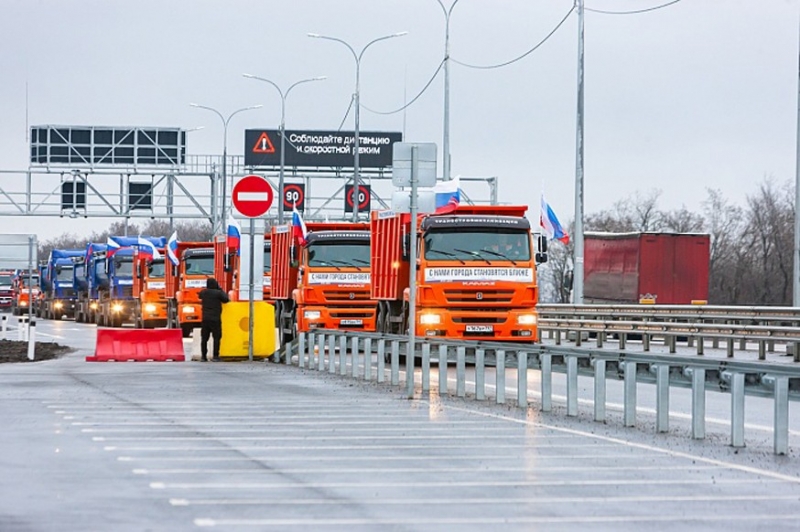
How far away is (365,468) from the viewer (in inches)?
483

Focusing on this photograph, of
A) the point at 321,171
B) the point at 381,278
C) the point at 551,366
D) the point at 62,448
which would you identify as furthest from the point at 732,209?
the point at 62,448

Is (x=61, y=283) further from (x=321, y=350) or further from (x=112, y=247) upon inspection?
(x=321, y=350)

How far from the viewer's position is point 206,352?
30.8m

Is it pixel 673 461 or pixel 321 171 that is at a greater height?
pixel 321 171

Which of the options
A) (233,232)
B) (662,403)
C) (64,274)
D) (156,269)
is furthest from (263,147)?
(662,403)

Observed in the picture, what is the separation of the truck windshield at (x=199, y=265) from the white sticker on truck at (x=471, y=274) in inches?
800

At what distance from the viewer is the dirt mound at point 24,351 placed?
32438mm

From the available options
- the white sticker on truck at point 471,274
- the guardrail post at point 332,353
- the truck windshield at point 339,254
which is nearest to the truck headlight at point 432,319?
the white sticker on truck at point 471,274

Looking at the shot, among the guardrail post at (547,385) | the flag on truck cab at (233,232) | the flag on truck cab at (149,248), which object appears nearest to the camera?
the guardrail post at (547,385)

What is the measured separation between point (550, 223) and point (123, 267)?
87.0 feet

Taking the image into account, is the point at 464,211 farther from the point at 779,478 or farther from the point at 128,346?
the point at 779,478

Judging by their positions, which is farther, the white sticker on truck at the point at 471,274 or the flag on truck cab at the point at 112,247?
the flag on truck cab at the point at 112,247

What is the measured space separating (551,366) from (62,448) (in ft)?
22.6

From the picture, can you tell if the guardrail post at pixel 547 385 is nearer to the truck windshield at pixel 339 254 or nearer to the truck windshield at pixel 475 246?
the truck windshield at pixel 475 246
